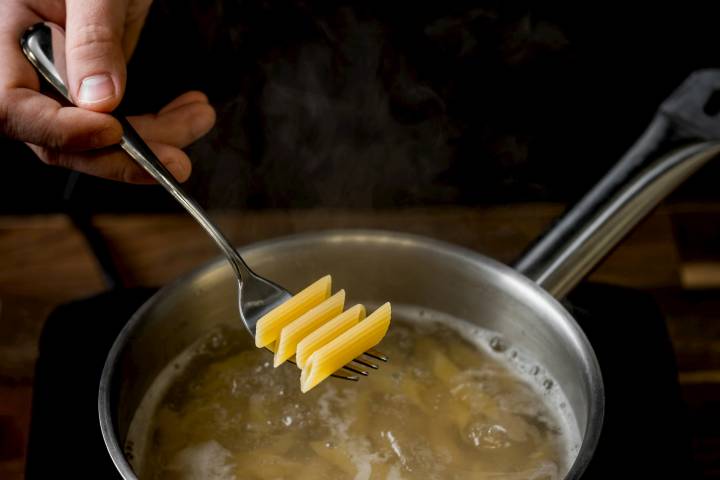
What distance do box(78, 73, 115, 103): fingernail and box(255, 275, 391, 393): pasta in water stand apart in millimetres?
321

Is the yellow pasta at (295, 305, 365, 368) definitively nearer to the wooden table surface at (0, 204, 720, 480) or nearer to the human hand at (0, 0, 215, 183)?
the human hand at (0, 0, 215, 183)

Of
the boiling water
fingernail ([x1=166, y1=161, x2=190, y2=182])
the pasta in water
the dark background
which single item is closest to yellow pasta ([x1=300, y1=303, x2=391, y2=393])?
the pasta in water

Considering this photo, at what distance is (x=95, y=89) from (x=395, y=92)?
75 centimetres

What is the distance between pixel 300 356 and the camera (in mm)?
867

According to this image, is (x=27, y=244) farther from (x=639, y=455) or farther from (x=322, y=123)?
(x=639, y=455)

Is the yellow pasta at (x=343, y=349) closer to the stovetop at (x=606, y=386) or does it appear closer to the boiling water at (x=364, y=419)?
the boiling water at (x=364, y=419)

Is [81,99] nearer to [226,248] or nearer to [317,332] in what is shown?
[226,248]

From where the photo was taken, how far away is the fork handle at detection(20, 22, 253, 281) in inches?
37.7

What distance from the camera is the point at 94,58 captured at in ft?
3.09

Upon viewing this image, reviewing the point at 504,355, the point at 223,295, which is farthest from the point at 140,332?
the point at 504,355

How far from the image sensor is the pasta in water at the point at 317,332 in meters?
0.86

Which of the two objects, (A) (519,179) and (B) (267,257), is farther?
(A) (519,179)

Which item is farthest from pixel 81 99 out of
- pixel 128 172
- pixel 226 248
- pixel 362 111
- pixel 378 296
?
pixel 362 111

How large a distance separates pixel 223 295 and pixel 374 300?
230 millimetres
